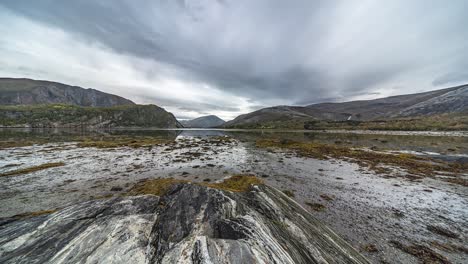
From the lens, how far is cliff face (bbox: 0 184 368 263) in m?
4.56

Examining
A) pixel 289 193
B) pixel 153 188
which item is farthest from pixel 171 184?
pixel 289 193

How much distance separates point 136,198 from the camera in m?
7.55

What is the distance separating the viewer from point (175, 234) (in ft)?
18.4

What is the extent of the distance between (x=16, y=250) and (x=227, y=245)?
20.0 feet

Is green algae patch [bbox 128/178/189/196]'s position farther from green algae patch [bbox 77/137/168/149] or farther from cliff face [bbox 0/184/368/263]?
green algae patch [bbox 77/137/168/149]

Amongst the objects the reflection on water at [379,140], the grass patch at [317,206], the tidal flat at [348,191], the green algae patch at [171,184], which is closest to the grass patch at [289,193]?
the tidal flat at [348,191]

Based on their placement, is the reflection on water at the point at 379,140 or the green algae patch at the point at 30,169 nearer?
the green algae patch at the point at 30,169

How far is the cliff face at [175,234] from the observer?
4.56 metres

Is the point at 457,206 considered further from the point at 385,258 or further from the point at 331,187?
the point at 385,258

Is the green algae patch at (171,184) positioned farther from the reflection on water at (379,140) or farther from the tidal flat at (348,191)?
the reflection on water at (379,140)

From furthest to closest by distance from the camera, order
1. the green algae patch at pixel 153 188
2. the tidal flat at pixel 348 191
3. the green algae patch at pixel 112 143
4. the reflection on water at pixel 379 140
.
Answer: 1. the green algae patch at pixel 112 143
2. the reflection on water at pixel 379 140
3. the green algae patch at pixel 153 188
4. the tidal flat at pixel 348 191

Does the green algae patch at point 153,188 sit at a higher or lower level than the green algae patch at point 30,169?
higher

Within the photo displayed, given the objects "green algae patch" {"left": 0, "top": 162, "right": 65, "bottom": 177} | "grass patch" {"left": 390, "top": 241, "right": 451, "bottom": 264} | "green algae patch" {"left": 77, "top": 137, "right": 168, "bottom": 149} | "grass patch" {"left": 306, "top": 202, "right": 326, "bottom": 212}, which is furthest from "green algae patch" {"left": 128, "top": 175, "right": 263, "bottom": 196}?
"green algae patch" {"left": 77, "top": 137, "right": 168, "bottom": 149}

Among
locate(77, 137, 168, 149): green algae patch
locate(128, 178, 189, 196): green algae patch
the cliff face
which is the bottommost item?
locate(77, 137, 168, 149): green algae patch
